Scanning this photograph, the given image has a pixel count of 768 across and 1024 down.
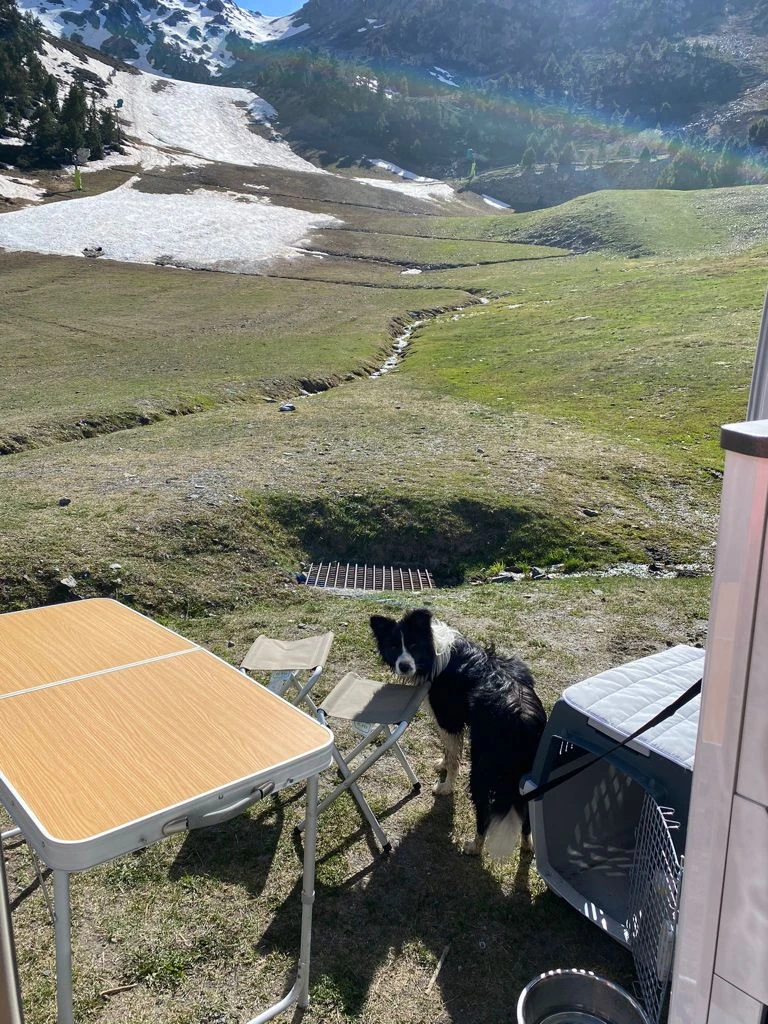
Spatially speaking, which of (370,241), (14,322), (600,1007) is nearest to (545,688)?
(600,1007)

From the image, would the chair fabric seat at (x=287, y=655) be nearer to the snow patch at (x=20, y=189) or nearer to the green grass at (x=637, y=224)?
the green grass at (x=637, y=224)

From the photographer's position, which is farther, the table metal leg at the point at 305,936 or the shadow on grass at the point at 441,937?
the shadow on grass at the point at 441,937

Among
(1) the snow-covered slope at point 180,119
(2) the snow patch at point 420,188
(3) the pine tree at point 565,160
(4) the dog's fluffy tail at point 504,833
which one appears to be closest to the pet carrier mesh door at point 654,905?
(4) the dog's fluffy tail at point 504,833

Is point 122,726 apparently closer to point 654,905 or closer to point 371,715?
point 371,715

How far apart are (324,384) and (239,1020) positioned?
22884 mm

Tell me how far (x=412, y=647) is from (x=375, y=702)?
50cm

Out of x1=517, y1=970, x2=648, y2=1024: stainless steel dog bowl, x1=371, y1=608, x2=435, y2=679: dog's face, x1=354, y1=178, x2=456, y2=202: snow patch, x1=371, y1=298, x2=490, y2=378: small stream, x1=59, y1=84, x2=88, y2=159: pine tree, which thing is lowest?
x1=371, y1=298, x2=490, y2=378: small stream

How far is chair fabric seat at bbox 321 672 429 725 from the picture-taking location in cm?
517

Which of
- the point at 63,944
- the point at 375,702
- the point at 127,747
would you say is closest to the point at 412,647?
the point at 375,702

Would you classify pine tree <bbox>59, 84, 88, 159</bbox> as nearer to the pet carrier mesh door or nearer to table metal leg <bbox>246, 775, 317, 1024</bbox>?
table metal leg <bbox>246, 775, 317, 1024</bbox>

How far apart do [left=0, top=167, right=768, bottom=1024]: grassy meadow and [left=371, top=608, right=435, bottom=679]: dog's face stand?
3.70 ft

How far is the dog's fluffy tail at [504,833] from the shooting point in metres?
4.71

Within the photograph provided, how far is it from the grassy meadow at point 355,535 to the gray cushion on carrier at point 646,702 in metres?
1.46

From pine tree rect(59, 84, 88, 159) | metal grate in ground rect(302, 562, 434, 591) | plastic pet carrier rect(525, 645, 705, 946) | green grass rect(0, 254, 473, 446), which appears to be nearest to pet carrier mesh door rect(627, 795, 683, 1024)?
plastic pet carrier rect(525, 645, 705, 946)
